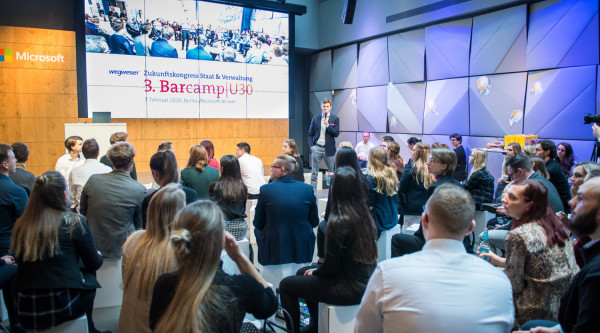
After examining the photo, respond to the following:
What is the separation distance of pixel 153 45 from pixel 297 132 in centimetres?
505

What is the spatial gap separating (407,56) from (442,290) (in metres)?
8.40

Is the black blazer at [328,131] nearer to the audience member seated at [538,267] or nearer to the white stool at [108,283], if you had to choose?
the white stool at [108,283]

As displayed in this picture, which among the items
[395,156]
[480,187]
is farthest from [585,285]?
[395,156]

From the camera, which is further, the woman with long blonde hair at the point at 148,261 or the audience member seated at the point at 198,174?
the audience member seated at the point at 198,174

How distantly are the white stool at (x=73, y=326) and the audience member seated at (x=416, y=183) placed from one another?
133 inches

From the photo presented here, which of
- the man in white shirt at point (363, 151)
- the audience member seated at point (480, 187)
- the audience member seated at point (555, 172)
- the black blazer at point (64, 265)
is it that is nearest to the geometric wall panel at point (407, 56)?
the man in white shirt at point (363, 151)

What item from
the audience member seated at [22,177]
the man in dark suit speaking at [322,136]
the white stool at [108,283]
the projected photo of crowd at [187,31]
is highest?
the projected photo of crowd at [187,31]

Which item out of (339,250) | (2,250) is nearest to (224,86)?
(2,250)

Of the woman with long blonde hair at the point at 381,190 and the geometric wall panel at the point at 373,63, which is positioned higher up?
the geometric wall panel at the point at 373,63

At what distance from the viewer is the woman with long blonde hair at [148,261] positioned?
1.95m

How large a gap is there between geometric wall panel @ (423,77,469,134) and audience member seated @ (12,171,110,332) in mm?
7119

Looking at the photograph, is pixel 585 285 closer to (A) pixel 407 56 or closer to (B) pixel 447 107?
(B) pixel 447 107

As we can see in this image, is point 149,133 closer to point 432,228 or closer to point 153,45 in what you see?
point 153,45

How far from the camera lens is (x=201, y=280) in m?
1.51
